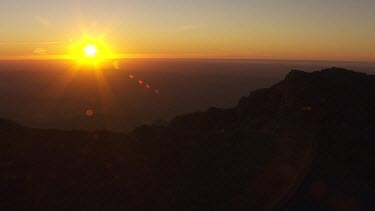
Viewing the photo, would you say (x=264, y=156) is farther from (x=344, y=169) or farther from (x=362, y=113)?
(x=362, y=113)

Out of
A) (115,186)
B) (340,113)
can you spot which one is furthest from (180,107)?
(115,186)

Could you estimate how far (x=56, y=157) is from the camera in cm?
1229

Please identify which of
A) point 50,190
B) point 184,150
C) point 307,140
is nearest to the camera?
point 50,190

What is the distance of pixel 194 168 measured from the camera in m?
12.7

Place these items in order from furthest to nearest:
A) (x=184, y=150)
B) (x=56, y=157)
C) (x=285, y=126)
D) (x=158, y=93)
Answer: (x=158, y=93)
(x=285, y=126)
(x=184, y=150)
(x=56, y=157)

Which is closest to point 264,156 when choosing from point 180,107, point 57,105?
point 180,107

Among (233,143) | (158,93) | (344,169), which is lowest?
(158,93)

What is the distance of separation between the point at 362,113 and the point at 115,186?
11.6m

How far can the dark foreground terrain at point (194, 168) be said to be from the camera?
11086 millimetres

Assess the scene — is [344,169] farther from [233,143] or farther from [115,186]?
[115,186]

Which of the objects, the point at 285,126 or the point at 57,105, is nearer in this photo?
the point at 285,126

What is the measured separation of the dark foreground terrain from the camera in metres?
11.1

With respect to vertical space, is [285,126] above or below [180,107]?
above

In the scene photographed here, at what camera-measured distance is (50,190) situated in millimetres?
10969
